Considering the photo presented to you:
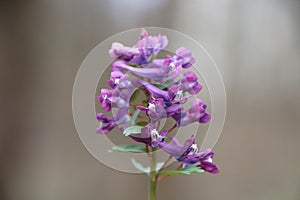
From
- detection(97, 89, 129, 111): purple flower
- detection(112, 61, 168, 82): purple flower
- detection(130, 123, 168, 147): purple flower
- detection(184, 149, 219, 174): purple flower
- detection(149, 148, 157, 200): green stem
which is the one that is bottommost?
detection(149, 148, 157, 200): green stem

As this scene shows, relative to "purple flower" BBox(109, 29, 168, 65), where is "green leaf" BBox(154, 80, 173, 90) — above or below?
below

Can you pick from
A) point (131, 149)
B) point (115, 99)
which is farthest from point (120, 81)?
point (131, 149)

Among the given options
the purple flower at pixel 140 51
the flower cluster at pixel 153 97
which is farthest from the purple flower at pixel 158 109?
the purple flower at pixel 140 51

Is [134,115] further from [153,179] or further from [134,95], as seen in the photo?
[153,179]

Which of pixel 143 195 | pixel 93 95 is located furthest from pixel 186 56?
pixel 143 195

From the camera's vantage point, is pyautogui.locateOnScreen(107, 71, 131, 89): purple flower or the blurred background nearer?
pyautogui.locateOnScreen(107, 71, 131, 89): purple flower

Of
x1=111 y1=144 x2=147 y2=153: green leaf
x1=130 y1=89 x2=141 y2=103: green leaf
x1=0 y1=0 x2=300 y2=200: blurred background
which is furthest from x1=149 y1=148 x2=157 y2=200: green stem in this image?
x1=0 y1=0 x2=300 y2=200: blurred background

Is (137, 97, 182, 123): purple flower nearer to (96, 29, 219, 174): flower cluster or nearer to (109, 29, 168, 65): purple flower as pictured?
(96, 29, 219, 174): flower cluster
